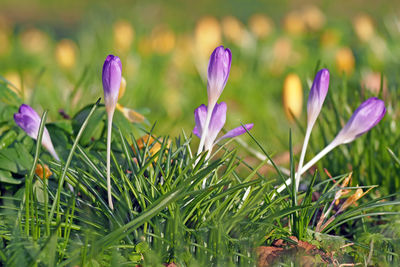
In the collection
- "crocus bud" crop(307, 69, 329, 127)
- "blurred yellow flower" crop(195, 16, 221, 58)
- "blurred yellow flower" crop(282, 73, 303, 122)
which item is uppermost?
"blurred yellow flower" crop(195, 16, 221, 58)

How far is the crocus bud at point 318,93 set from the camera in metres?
1.26

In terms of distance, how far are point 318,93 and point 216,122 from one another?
0.87ft

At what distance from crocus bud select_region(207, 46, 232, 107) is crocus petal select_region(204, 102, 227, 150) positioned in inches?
4.2

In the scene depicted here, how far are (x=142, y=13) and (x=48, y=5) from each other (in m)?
6.22

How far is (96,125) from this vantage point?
1.67 meters

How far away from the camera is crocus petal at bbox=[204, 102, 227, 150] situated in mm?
1339

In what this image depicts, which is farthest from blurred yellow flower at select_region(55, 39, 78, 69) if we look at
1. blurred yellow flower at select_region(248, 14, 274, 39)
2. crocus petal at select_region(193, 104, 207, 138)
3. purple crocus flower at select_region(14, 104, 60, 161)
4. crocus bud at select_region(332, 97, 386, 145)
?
crocus bud at select_region(332, 97, 386, 145)

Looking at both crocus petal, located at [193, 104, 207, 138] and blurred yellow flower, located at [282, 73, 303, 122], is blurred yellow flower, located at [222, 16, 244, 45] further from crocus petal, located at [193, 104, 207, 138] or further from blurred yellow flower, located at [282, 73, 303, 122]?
crocus petal, located at [193, 104, 207, 138]

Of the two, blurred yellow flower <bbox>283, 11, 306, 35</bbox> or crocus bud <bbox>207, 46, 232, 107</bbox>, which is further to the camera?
blurred yellow flower <bbox>283, 11, 306, 35</bbox>

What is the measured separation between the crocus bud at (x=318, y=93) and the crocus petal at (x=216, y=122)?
221 mm

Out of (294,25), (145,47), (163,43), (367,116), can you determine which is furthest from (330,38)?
(367,116)

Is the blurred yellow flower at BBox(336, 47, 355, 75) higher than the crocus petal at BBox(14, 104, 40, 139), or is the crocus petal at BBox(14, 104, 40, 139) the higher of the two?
the blurred yellow flower at BBox(336, 47, 355, 75)

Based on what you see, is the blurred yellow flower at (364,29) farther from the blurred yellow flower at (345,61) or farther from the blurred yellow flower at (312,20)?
the blurred yellow flower at (312,20)

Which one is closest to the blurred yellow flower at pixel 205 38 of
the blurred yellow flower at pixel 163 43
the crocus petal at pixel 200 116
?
the blurred yellow flower at pixel 163 43
